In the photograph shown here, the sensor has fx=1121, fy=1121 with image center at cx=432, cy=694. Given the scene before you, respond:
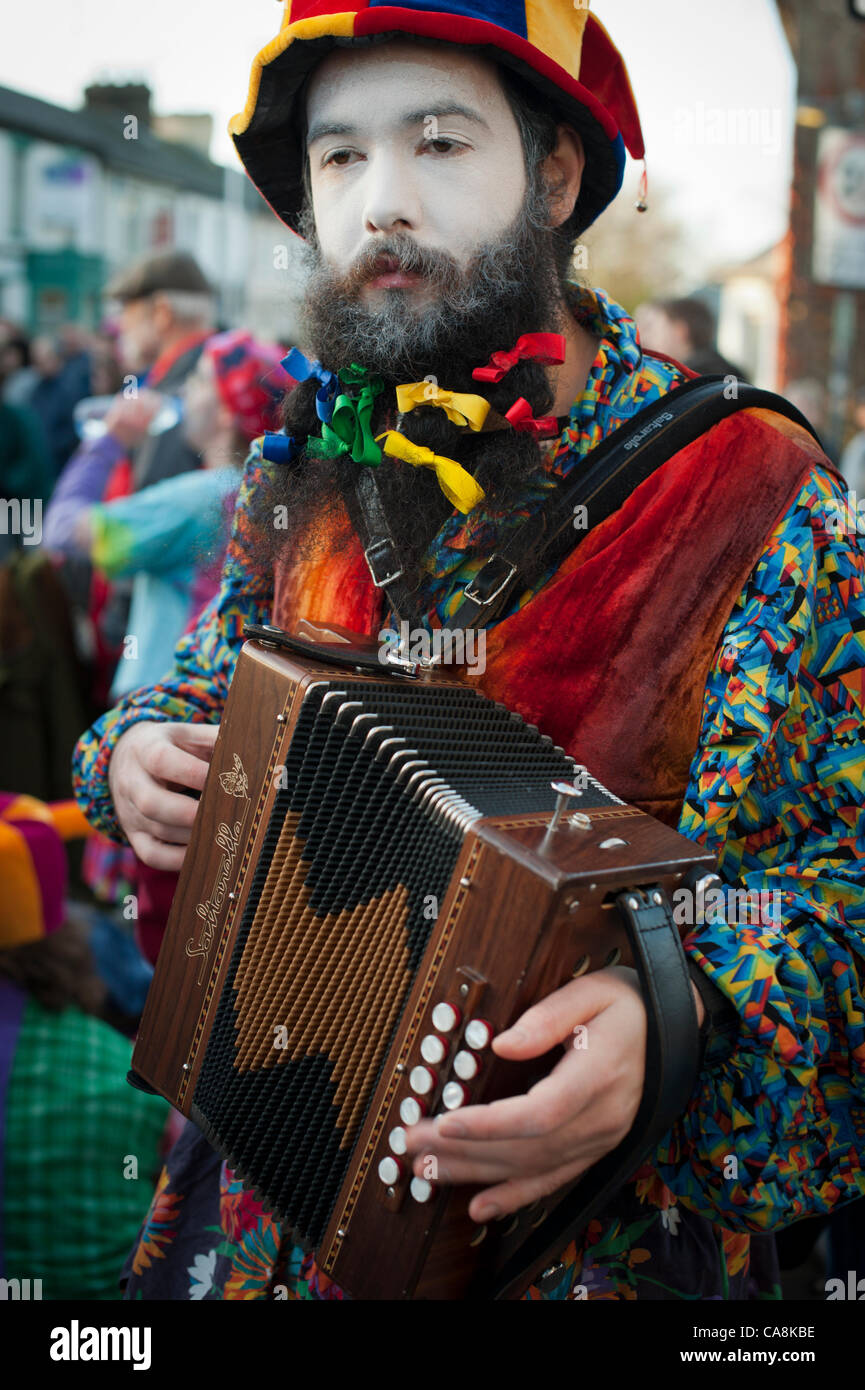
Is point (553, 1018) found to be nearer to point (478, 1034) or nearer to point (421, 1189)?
point (478, 1034)

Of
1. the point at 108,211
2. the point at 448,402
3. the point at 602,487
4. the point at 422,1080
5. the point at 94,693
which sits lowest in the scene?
the point at 94,693

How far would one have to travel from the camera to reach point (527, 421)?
5.24 ft

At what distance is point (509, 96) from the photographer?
1.62 m

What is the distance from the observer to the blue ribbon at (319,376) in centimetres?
177

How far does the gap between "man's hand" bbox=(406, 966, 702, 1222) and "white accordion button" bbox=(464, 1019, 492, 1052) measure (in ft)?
0.07

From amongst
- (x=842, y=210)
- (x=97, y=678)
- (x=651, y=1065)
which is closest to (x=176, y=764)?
(x=651, y=1065)

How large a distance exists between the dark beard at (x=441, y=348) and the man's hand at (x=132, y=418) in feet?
10.0

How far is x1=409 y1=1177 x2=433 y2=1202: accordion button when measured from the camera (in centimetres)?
124

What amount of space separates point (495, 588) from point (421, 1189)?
76cm

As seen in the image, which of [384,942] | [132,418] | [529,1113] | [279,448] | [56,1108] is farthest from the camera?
[132,418]

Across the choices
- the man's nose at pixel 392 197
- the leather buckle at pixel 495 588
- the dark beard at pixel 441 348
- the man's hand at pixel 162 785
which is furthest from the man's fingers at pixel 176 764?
the man's nose at pixel 392 197

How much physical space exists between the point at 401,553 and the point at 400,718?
1.09 feet
